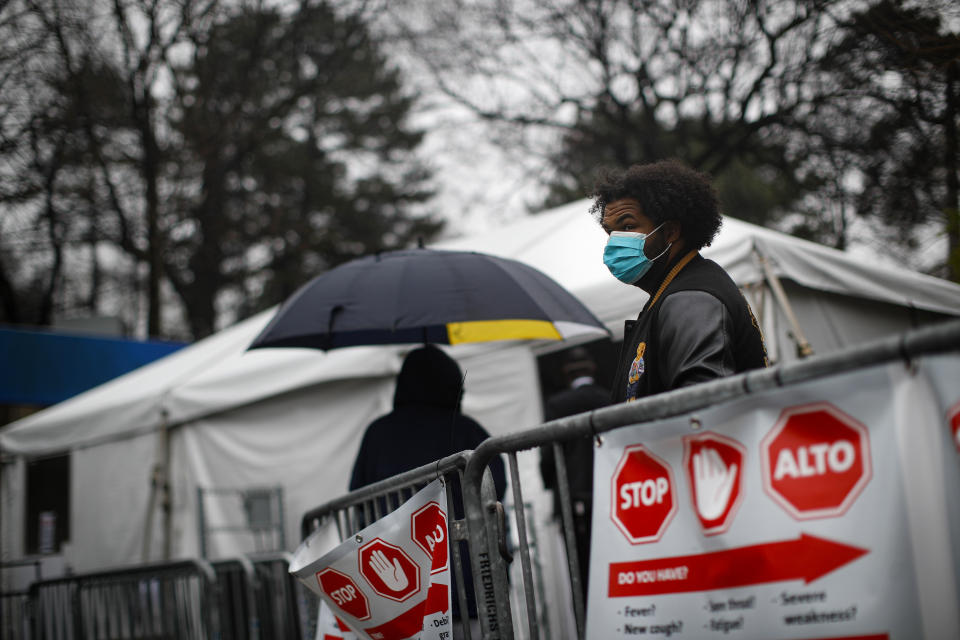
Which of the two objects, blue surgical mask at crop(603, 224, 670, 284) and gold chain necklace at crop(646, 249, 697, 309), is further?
blue surgical mask at crop(603, 224, 670, 284)

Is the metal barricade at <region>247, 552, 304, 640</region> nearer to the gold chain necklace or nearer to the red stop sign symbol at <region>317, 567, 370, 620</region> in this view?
the red stop sign symbol at <region>317, 567, 370, 620</region>

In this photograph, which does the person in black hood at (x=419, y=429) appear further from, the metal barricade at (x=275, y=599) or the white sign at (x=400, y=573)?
the metal barricade at (x=275, y=599)

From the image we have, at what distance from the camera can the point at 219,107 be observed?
53.2 feet

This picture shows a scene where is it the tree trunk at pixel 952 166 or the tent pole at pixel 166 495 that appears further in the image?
the tent pole at pixel 166 495

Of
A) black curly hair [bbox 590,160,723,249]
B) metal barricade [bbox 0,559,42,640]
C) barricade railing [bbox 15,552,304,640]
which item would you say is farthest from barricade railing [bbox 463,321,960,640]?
metal barricade [bbox 0,559,42,640]

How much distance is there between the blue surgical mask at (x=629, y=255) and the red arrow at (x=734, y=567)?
107cm

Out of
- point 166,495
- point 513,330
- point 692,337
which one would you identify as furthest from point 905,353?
point 166,495

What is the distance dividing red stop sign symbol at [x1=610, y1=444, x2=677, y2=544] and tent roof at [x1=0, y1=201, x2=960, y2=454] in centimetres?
344

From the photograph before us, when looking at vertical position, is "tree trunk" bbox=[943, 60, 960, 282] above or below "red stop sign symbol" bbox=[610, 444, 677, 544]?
above

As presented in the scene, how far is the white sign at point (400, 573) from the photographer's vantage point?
8.21 feet

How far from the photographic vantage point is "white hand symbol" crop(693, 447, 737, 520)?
5.32ft

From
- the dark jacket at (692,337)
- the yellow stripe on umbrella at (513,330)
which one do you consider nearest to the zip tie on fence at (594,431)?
the dark jacket at (692,337)

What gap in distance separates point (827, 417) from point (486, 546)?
1.13m

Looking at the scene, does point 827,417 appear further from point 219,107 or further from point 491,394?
point 219,107
